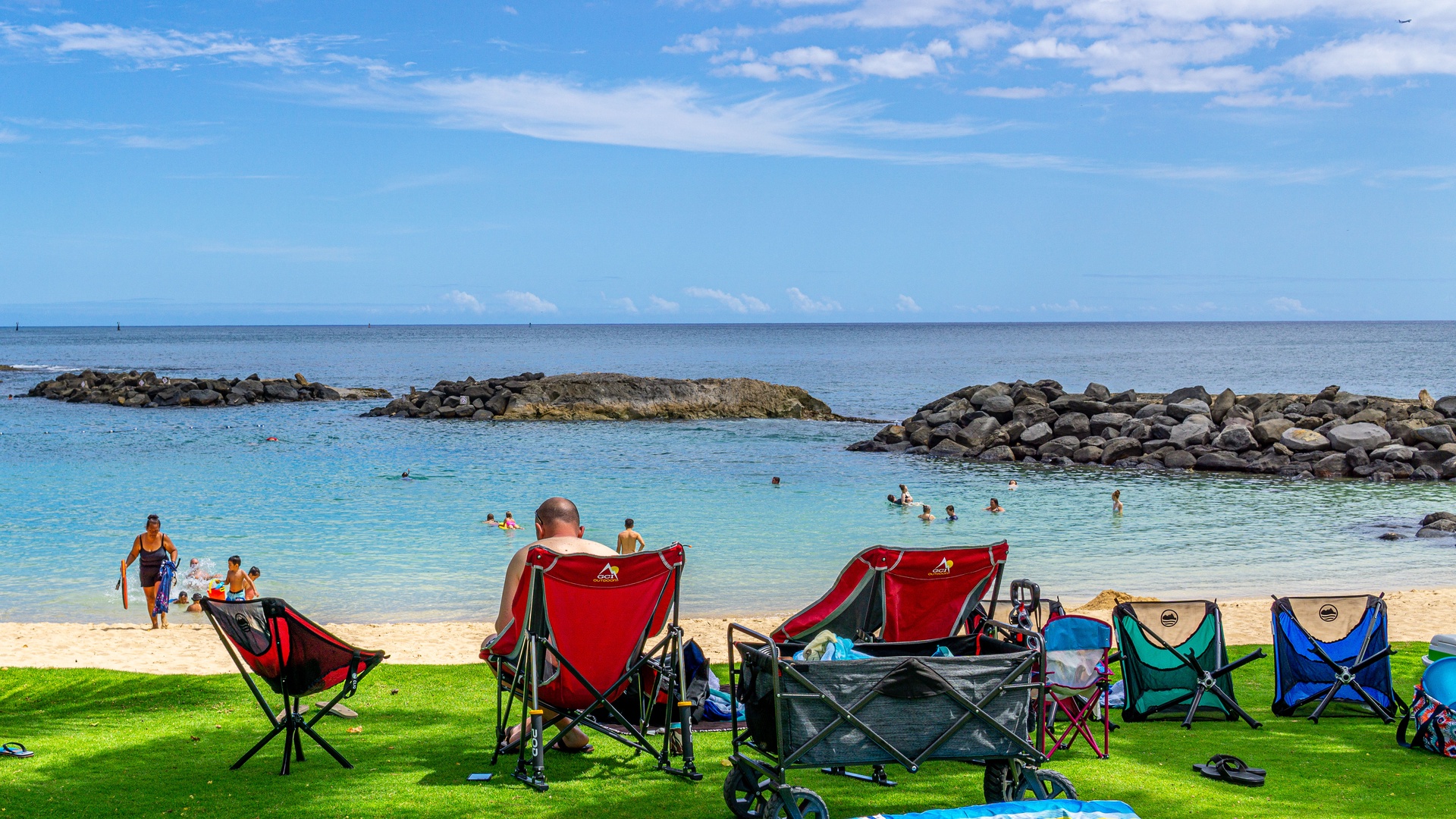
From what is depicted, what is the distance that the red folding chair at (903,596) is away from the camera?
565cm

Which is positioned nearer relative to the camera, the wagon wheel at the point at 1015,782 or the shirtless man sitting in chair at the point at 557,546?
the wagon wheel at the point at 1015,782

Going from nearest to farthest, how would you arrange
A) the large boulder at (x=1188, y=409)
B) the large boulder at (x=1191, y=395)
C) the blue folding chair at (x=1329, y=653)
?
the blue folding chair at (x=1329, y=653), the large boulder at (x=1188, y=409), the large boulder at (x=1191, y=395)

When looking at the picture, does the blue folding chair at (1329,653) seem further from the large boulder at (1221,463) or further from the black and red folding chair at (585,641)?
the large boulder at (1221,463)

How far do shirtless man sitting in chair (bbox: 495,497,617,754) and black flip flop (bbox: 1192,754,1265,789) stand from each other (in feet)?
10.8

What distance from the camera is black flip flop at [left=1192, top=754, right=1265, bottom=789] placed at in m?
5.50

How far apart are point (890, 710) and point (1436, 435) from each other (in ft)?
102

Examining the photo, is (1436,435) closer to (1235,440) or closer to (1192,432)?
(1235,440)

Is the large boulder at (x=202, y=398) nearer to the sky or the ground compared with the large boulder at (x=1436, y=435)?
nearer to the ground

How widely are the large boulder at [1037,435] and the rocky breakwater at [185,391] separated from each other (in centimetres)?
3865

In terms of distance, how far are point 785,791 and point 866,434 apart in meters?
36.5

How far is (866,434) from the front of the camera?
40.7m

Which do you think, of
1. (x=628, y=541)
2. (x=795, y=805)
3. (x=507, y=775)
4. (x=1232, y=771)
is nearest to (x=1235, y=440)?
(x=628, y=541)

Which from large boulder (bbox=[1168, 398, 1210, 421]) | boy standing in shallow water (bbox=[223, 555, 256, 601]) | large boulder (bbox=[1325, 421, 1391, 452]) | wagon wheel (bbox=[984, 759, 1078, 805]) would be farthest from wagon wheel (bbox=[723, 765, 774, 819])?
large boulder (bbox=[1168, 398, 1210, 421])

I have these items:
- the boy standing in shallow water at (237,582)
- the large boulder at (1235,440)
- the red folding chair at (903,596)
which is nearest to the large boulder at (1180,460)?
the large boulder at (1235,440)
